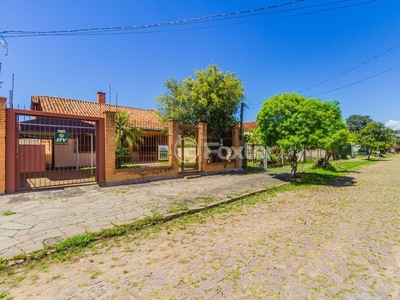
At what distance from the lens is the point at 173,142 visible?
1059cm

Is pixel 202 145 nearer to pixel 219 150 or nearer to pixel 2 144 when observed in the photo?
pixel 219 150

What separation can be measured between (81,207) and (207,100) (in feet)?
28.5

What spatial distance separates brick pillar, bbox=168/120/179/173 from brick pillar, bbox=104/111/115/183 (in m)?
2.83

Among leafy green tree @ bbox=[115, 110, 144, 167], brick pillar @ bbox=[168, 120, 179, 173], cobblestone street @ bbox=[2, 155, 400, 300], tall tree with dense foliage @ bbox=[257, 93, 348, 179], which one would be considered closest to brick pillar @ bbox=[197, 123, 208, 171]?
brick pillar @ bbox=[168, 120, 179, 173]

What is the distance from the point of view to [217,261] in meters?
3.16

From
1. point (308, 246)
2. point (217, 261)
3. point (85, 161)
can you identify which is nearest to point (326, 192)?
point (308, 246)

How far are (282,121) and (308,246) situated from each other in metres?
7.15

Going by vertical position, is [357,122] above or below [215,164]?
above

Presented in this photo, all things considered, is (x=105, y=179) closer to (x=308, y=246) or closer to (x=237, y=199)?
(x=237, y=199)

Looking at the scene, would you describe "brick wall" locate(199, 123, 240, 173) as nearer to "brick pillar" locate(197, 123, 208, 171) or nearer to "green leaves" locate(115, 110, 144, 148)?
"brick pillar" locate(197, 123, 208, 171)

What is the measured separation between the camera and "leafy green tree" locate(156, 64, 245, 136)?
12.1 m

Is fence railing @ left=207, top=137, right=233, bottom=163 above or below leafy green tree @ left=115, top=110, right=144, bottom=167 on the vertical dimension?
below

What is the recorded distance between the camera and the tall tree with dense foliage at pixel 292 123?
9219mm

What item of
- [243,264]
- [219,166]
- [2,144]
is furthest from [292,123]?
[2,144]
